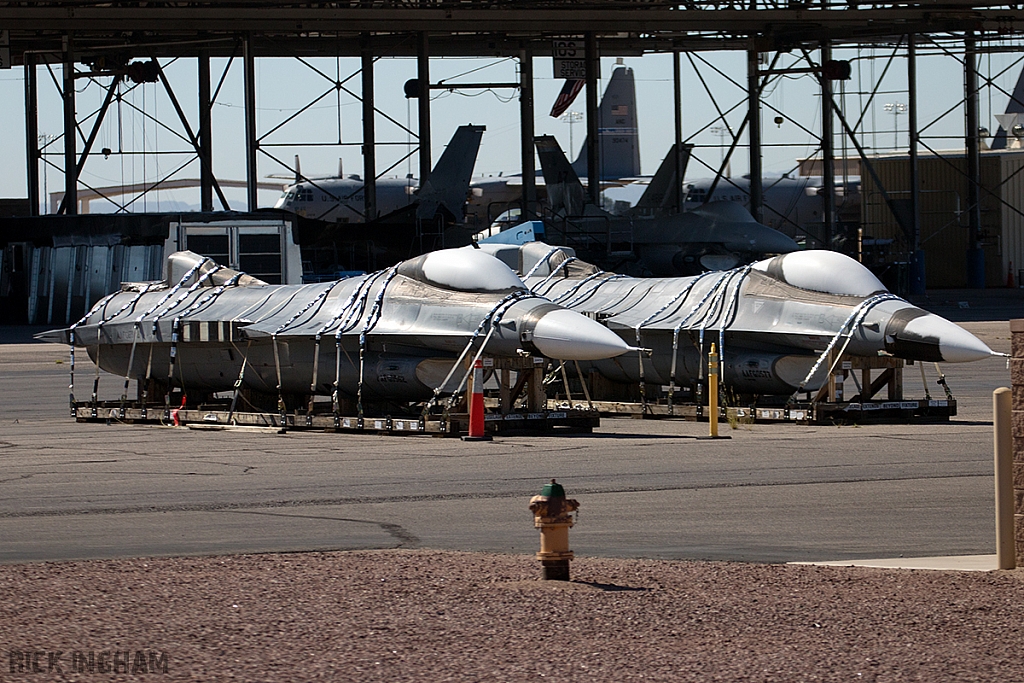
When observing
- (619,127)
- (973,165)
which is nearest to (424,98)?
(973,165)

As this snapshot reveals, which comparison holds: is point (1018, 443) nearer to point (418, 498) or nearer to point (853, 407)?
point (418, 498)

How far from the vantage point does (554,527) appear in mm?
7289

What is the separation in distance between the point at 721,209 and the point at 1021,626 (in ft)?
150

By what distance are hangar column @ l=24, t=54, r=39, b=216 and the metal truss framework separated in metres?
0.06

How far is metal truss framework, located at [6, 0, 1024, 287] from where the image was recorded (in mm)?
42125

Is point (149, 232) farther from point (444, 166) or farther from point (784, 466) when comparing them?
point (784, 466)

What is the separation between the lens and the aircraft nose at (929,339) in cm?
1565

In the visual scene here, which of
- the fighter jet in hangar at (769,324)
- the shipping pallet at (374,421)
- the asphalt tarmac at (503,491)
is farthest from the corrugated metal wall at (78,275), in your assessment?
the asphalt tarmac at (503,491)

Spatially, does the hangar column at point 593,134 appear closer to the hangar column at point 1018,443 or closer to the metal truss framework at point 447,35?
the metal truss framework at point 447,35

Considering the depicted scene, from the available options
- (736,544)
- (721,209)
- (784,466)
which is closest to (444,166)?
(721,209)

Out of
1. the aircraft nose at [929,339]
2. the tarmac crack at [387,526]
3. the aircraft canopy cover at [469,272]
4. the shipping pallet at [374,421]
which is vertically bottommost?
the tarmac crack at [387,526]

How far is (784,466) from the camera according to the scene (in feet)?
42.5

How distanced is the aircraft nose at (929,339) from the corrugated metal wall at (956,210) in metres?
45.4

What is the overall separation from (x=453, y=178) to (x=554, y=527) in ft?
137
